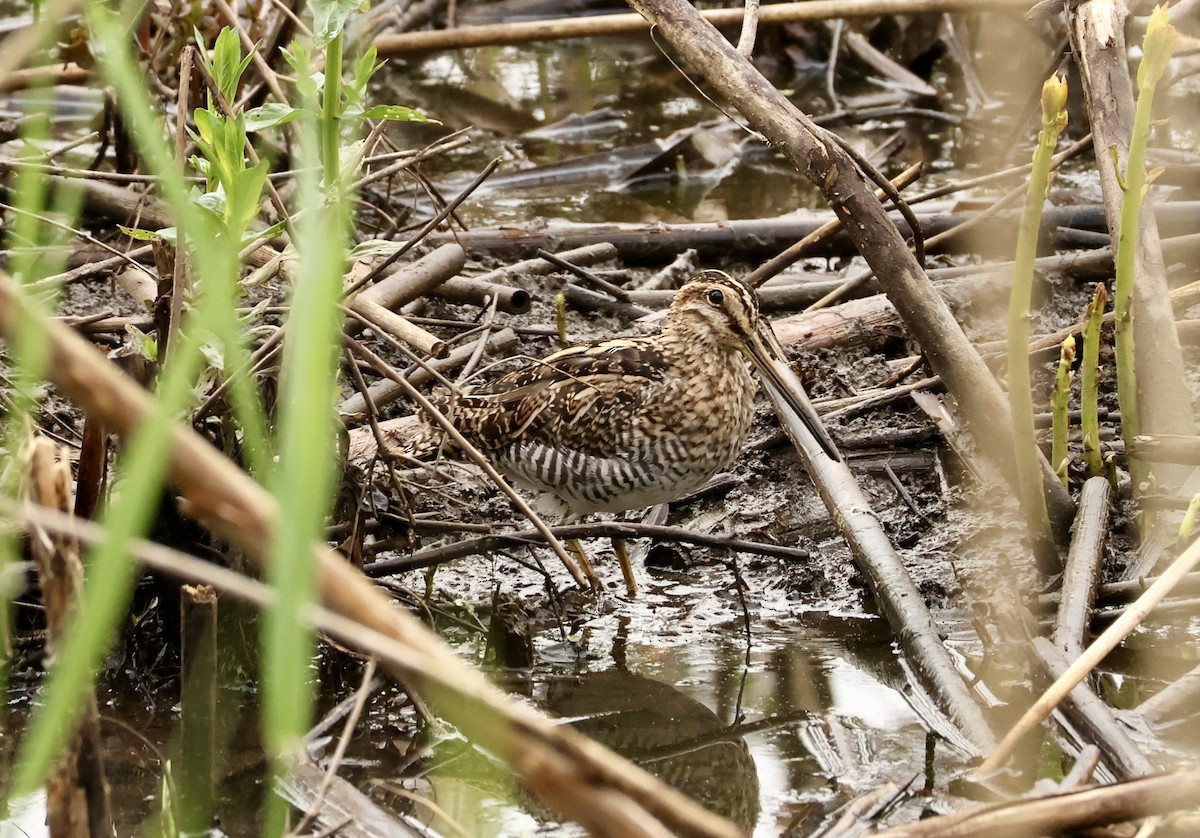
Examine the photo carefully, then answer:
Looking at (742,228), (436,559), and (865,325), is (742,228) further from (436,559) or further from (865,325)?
(436,559)

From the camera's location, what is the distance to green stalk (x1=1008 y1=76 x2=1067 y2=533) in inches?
107

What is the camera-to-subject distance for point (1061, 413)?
3.53 metres

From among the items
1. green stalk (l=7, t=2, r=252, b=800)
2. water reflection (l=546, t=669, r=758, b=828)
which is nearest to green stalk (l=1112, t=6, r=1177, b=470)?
water reflection (l=546, t=669, r=758, b=828)

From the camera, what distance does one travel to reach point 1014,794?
2.94 metres

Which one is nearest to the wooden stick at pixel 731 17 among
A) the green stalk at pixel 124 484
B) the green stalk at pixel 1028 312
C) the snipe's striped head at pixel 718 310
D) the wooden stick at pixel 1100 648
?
the snipe's striped head at pixel 718 310

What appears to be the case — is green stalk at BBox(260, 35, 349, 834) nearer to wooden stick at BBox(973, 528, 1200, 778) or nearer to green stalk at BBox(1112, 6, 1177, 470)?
wooden stick at BBox(973, 528, 1200, 778)

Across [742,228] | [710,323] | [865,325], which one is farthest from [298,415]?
[742,228]

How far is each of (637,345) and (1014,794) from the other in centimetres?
195

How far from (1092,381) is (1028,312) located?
57cm

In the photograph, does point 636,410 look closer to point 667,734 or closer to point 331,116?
point 667,734

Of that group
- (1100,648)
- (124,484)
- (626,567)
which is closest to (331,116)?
(124,484)

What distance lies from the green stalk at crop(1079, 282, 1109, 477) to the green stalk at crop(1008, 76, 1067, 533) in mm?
229

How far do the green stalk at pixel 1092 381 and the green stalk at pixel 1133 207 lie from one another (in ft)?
0.19

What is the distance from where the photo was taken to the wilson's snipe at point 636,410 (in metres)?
4.22
